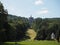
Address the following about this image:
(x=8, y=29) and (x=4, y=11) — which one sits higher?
(x=4, y=11)

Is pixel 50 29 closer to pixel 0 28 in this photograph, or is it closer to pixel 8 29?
pixel 8 29

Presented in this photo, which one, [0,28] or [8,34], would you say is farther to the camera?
[8,34]

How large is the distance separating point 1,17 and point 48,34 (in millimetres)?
42159

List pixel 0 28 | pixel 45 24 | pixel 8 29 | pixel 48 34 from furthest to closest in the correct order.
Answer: pixel 45 24
pixel 48 34
pixel 8 29
pixel 0 28

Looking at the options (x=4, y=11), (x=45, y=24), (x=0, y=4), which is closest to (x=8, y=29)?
(x=4, y=11)

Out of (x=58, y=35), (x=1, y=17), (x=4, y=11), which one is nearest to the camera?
(x=1, y=17)

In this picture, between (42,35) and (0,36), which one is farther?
(42,35)

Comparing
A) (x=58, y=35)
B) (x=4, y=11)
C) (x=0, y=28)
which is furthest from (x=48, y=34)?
(x=0, y=28)

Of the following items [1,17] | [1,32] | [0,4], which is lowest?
[1,32]

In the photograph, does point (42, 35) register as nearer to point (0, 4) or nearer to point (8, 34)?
point (8, 34)

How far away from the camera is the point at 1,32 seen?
194ft

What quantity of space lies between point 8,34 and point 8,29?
182cm

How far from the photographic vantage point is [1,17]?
59219mm

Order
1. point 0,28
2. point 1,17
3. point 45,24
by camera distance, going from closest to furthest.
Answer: point 0,28 < point 1,17 < point 45,24
